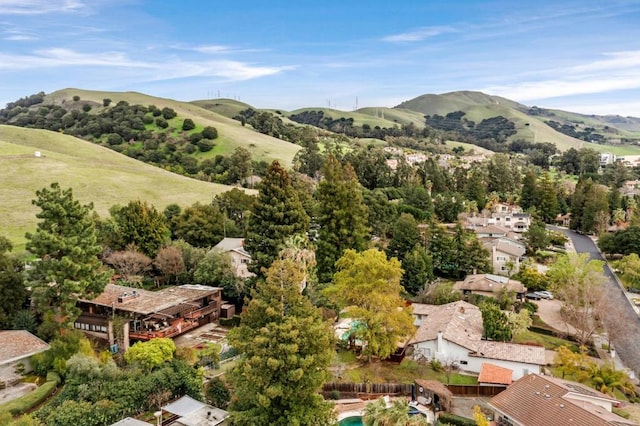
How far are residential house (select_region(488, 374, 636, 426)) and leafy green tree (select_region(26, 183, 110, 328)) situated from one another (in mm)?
23806

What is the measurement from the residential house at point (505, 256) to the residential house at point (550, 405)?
99.6 ft

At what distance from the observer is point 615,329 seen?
38.2m

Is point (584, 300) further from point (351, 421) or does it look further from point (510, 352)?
point (351, 421)

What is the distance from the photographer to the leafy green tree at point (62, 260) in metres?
29.2

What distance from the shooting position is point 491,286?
1833 inches

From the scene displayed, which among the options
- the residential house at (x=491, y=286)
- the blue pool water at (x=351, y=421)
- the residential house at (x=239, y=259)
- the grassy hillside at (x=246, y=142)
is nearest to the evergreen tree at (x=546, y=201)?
the residential house at (x=491, y=286)

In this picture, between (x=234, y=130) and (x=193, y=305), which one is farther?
(x=234, y=130)

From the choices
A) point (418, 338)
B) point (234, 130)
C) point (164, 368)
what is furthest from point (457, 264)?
point (234, 130)

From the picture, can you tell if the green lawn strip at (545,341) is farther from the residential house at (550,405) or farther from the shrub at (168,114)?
the shrub at (168,114)

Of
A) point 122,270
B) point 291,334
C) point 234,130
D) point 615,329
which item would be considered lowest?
point 615,329

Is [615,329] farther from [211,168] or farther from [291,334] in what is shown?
[211,168]

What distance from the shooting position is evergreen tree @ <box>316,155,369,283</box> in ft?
148

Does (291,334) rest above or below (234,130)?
below

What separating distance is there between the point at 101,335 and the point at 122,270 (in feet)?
33.4
